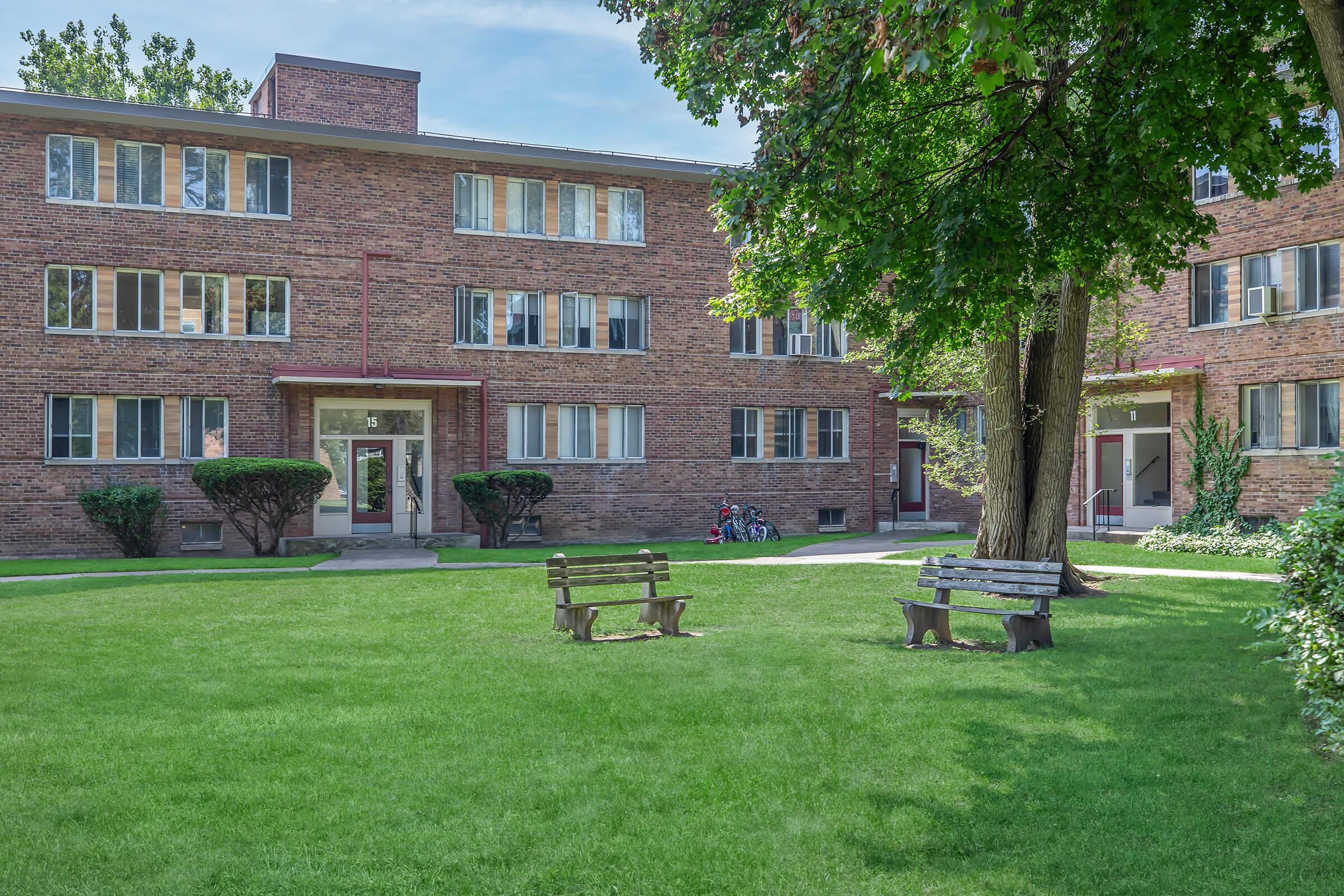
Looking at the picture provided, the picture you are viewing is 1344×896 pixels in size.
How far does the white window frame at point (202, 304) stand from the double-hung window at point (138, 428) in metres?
1.70

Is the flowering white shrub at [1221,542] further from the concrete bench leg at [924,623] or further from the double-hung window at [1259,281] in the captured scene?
the concrete bench leg at [924,623]

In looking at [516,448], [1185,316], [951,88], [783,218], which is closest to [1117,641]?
[783,218]

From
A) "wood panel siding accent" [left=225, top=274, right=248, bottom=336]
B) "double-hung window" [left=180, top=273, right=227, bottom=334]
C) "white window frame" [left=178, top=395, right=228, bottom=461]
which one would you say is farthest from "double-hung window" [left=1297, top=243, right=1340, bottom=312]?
"white window frame" [left=178, top=395, right=228, bottom=461]

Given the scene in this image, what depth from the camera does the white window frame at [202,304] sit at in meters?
24.5

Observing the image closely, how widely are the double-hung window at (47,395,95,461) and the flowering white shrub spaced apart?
22.2m

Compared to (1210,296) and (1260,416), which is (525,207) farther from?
(1260,416)

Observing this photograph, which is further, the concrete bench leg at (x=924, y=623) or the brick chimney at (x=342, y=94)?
the brick chimney at (x=342, y=94)

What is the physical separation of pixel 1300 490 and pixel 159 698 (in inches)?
854

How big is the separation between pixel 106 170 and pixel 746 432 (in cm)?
1613

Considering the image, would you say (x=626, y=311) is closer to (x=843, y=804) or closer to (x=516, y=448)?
(x=516, y=448)

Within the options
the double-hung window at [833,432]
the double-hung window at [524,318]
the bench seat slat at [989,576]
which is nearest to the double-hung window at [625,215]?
the double-hung window at [524,318]

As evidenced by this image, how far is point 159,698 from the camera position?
8.12 m

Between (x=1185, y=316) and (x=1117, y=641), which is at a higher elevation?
(x=1185, y=316)

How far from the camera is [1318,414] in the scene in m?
Result: 22.5
